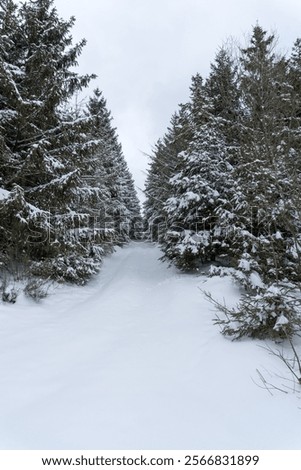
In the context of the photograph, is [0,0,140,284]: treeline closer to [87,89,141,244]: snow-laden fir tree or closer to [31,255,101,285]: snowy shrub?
[31,255,101,285]: snowy shrub

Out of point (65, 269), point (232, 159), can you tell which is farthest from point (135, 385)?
point (232, 159)

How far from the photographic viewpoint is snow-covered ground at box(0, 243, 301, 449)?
2773 millimetres

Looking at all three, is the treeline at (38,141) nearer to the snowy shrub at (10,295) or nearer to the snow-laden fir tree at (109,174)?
the snowy shrub at (10,295)

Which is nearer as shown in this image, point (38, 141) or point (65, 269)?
point (38, 141)

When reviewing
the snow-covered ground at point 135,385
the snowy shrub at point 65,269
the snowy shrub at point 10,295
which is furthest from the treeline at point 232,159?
the snowy shrub at point 10,295

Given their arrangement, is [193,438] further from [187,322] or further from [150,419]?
[187,322]

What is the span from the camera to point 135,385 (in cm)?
369

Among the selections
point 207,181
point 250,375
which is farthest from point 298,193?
point 207,181

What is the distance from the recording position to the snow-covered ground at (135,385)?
109 inches

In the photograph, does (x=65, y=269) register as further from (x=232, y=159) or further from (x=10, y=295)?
(x=232, y=159)

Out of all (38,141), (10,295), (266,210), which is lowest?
(10,295)

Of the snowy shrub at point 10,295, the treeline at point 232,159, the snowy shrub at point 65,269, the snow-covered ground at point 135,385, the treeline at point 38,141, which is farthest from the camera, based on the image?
the snowy shrub at point 65,269

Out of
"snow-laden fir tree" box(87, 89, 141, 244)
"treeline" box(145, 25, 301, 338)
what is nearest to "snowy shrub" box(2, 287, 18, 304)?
"treeline" box(145, 25, 301, 338)

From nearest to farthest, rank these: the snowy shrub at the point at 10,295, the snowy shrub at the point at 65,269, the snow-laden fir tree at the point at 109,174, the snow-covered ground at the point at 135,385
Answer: the snow-covered ground at the point at 135,385 → the snowy shrub at the point at 10,295 → the snowy shrub at the point at 65,269 → the snow-laden fir tree at the point at 109,174
